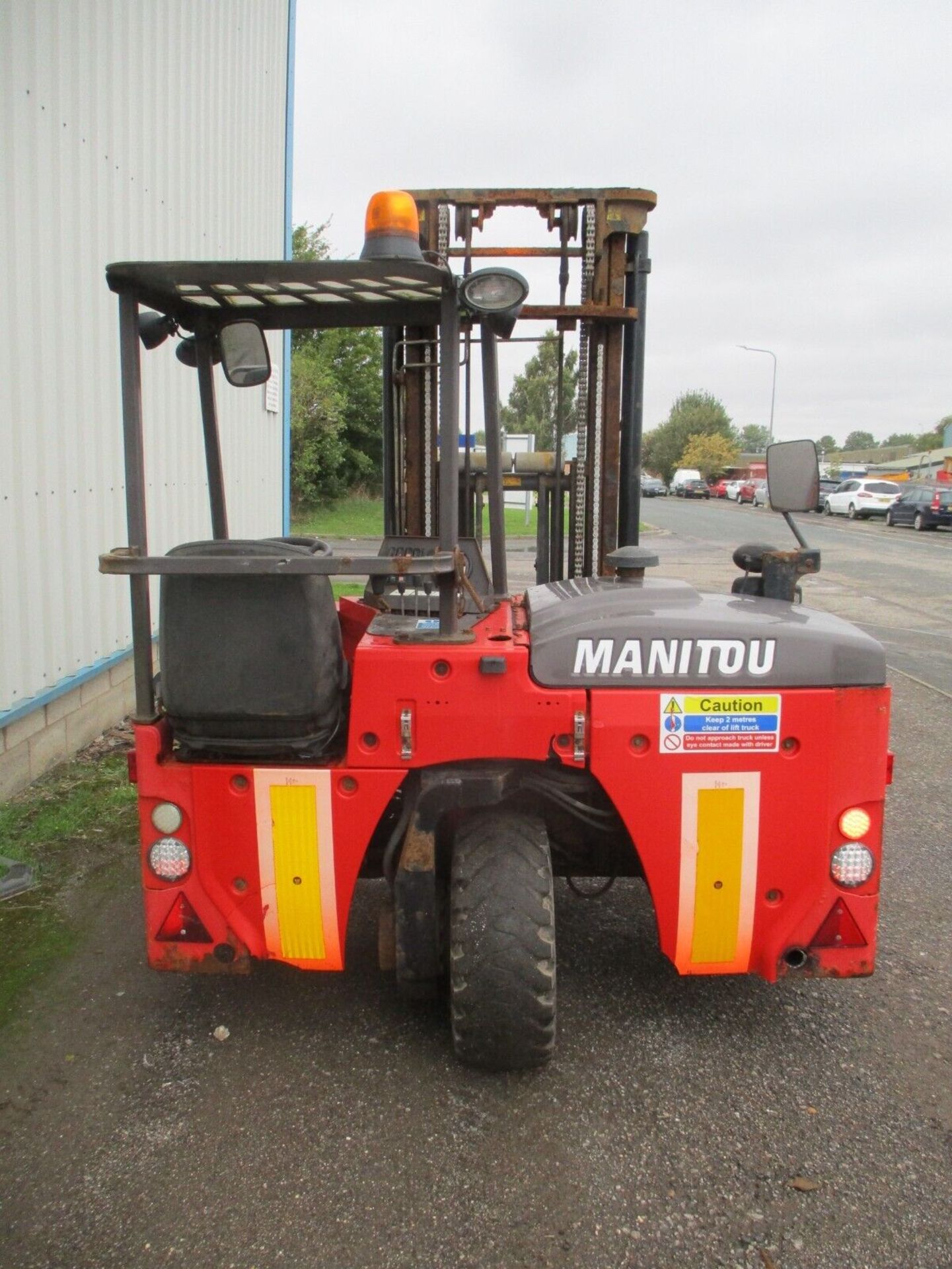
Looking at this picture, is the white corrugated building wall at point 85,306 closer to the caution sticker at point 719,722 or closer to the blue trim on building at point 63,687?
the blue trim on building at point 63,687

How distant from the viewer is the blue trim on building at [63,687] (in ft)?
17.5

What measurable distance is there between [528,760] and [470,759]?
190mm

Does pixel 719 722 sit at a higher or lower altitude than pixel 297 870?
higher

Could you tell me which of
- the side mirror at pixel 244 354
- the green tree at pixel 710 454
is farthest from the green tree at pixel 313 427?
the green tree at pixel 710 454

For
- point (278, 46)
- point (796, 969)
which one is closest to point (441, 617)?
Result: point (796, 969)

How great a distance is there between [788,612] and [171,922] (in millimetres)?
2261

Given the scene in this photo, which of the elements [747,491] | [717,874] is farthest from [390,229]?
[747,491]

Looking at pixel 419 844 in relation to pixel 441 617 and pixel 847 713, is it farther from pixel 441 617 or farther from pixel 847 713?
pixel 847 713

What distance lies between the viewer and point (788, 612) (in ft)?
11.2

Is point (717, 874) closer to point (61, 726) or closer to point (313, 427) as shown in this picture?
point (61, 726)

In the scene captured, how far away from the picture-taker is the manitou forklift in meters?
2.95

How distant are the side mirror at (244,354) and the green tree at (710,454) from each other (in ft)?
258

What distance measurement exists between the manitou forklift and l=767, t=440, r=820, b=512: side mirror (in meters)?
0.01

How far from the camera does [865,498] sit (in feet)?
126
